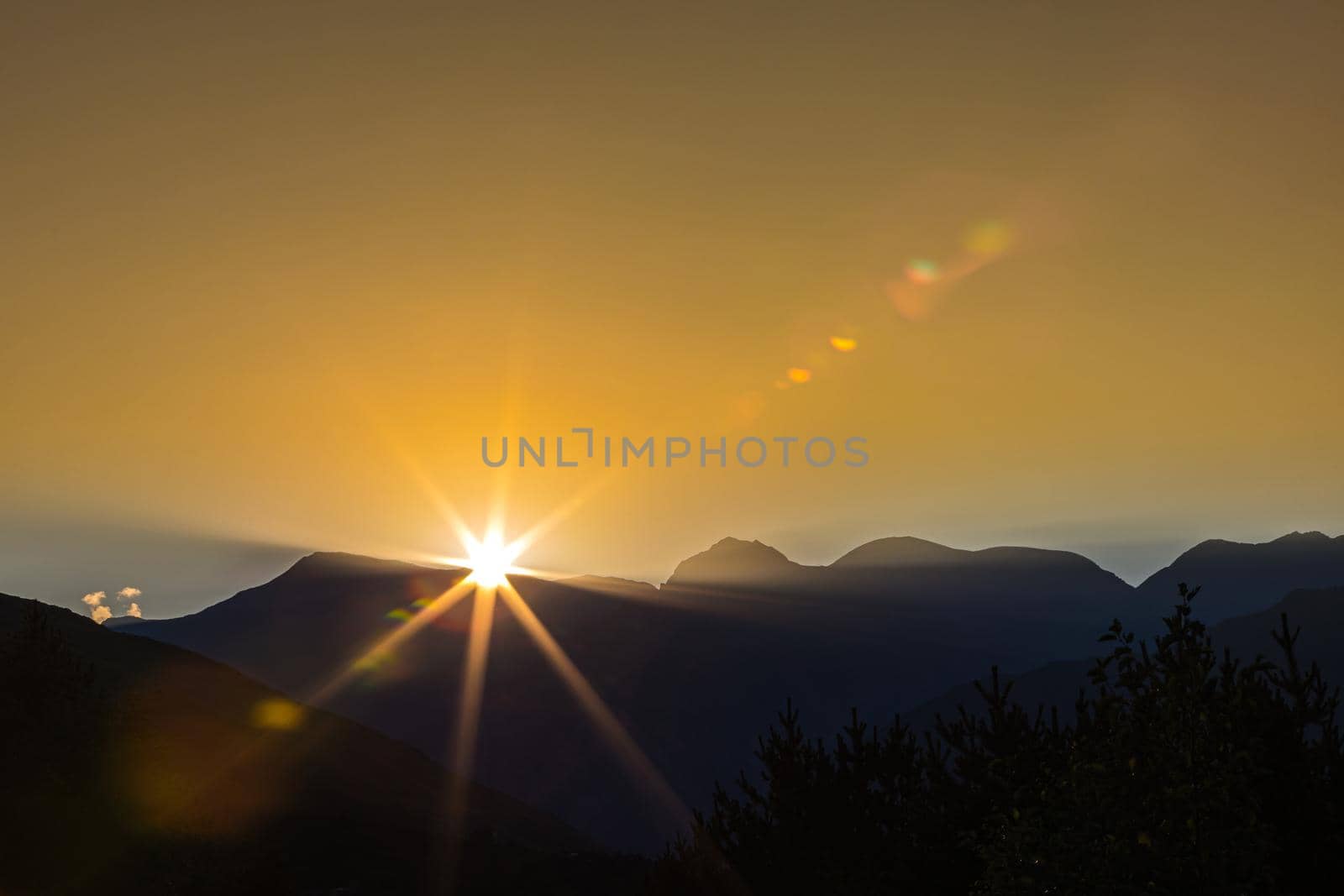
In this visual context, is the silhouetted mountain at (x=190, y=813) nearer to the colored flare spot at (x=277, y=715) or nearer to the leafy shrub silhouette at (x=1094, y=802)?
the colored flare spot at (x=277, y=715)

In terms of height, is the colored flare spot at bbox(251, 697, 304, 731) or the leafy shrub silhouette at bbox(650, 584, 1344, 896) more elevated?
the leafy shrub silhouette at bbox(650, 584, 1344, 896)

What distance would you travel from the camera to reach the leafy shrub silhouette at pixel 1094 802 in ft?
42.5

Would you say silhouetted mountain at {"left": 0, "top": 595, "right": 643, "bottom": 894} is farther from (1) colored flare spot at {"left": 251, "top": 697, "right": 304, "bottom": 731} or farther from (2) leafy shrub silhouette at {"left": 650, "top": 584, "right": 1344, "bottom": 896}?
(2) leafy shrub silhouette at {"left": 650, "top": 584, "right": 1344, "bottom": 896}

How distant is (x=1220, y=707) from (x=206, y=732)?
3528 inches

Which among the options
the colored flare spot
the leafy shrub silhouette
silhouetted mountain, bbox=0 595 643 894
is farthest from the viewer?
the colored flare spot

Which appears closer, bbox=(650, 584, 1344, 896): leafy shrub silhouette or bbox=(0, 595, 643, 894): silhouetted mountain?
bbox=(650, 584, 1344, 896): leafy shrub silhouette

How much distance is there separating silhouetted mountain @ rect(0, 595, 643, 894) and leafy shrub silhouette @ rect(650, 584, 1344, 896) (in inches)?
688

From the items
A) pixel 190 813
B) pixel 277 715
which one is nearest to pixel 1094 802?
pixel 190 813

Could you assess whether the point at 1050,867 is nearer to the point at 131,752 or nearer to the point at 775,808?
the point at 775,808

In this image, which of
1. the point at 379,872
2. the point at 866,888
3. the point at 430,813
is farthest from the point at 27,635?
the point at 430,813

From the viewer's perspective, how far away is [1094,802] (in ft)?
46.2

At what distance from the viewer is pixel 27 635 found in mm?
47406

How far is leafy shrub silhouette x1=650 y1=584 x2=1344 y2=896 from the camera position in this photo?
1296 centimetres

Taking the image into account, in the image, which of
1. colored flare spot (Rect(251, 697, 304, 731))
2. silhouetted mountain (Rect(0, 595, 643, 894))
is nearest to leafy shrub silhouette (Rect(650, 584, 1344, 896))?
silhouetted mountain (Rect(0, 595, 643, 894))
